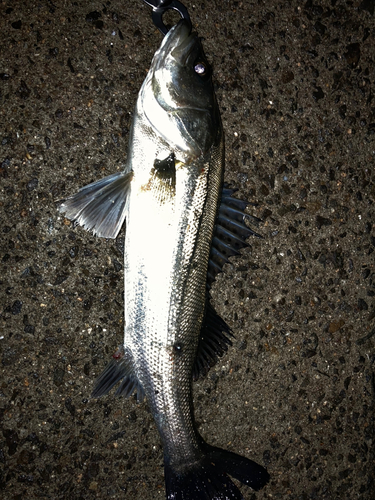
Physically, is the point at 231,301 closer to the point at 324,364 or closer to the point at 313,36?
the point at 324,364

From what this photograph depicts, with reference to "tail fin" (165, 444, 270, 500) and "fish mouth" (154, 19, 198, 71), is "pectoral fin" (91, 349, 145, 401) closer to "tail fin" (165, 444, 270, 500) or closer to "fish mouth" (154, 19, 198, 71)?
"tail fin" (165, 444, 270, 500)

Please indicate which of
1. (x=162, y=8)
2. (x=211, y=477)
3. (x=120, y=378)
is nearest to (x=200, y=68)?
(x=162, y=8)

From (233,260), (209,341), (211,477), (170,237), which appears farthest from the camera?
(233,260)

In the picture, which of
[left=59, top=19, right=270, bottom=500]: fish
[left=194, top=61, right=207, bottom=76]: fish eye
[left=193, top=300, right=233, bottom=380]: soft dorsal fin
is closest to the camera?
[left=59, top=19, right=270, bottom=500]: fish

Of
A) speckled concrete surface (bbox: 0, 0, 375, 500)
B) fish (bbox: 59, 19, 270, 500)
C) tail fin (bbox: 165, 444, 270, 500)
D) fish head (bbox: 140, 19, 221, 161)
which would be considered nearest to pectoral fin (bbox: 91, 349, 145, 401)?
fish (bbox: 59, 19, 270, 500)

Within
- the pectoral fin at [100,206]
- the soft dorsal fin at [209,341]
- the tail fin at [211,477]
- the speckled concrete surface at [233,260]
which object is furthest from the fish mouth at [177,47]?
the tail fin at [211,477]

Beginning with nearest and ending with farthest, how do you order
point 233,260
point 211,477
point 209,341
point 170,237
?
point 170,237 → point 211,477 → point 209,341 → point 233,260

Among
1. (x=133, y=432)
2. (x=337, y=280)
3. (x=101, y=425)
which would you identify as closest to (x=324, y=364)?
(x=337, y=280)

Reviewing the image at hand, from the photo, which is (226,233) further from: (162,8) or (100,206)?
(162,8)

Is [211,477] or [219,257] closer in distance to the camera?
[211,477]
